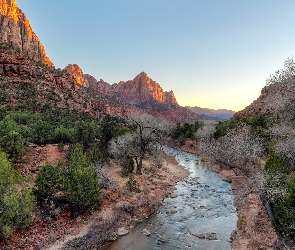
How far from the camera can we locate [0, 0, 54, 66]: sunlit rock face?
416ft

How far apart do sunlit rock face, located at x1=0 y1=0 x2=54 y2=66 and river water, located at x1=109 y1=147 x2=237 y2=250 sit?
401 feet

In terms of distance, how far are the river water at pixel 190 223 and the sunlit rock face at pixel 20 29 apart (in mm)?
122135

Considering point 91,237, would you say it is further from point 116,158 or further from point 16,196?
point 116,158

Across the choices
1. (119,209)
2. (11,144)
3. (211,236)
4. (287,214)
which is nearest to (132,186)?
(119,209)

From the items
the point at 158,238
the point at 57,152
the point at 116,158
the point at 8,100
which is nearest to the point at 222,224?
the point at 158,238

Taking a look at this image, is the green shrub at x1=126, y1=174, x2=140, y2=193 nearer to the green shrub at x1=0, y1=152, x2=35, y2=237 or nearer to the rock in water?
the rock in water

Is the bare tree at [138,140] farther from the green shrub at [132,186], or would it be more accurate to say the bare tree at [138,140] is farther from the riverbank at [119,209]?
the green shrub at [132,186]

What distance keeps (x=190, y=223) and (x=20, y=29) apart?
517 ft

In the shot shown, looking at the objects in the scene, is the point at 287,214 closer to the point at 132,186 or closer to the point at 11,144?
the point at 132,186

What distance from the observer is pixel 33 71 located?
70812 millimetres

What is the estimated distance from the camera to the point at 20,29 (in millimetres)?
145000

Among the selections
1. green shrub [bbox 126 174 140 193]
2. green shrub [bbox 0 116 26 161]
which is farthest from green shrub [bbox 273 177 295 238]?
green shrub [bbox 0 116 26 161]

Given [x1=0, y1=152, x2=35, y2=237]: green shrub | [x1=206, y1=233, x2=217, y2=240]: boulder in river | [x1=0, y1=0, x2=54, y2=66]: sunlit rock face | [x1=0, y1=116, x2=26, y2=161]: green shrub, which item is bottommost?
[x1=206, y1=233, x2=217, y2=240]: boulder in river

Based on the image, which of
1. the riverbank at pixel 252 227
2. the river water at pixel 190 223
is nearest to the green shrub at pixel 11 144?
the river water at pixel 190 223
